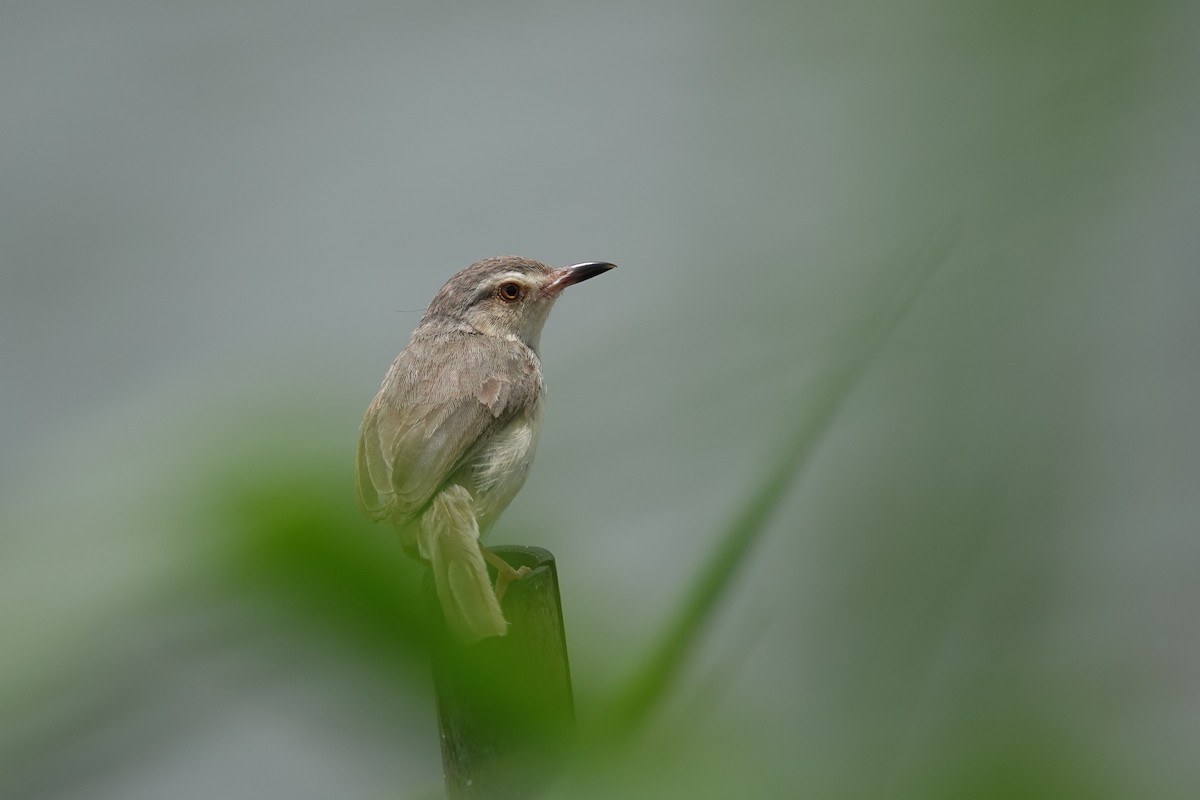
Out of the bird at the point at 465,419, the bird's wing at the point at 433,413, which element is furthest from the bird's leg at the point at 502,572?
the bird's wing at the point at 433,413

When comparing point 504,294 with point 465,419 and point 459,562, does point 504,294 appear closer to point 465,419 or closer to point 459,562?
point 465,419

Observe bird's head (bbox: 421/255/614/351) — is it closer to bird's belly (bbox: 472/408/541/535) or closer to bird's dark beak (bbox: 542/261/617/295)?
bird's dark beak (bbox: 542/261/617/295)

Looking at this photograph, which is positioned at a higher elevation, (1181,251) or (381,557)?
(1181,251)

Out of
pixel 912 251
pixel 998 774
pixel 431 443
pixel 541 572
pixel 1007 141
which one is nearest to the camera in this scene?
pixel 998 774

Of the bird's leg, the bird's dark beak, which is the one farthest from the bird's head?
the bird's leg

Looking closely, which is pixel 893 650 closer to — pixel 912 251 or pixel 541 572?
pixel 912 251

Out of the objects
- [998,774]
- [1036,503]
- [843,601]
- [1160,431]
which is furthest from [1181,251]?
[998,774]

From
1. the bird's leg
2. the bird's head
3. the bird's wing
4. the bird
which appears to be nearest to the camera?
the bird's leg
